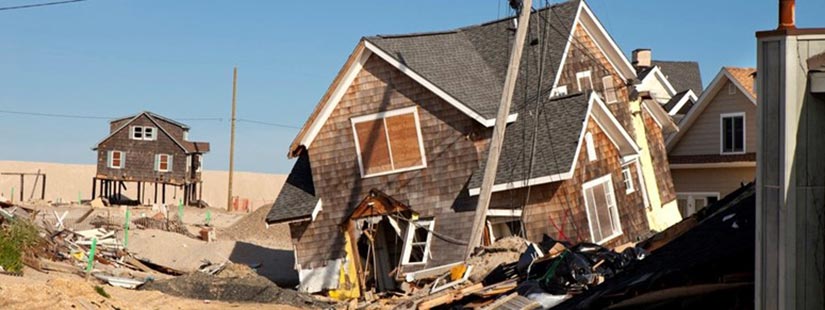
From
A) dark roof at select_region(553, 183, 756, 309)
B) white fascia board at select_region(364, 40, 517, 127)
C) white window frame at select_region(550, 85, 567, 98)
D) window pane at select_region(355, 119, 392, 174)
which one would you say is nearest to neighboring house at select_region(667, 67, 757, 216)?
white window frame at select_region(550, 85, 567, 98)

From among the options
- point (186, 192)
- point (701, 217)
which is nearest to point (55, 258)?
point (701, 217)

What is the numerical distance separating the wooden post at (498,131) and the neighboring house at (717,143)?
13204 mm

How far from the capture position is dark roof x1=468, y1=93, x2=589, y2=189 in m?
28.5

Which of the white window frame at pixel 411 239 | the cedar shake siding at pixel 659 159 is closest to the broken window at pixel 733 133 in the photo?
the cedar shake siding at pixel 659 159

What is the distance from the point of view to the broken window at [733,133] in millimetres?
38062

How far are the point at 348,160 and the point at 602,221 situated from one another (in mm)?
6383

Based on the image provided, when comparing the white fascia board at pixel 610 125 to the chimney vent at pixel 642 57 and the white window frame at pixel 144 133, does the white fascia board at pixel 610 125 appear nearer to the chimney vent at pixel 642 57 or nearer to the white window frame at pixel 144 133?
the chimney vent at pixel 642 57

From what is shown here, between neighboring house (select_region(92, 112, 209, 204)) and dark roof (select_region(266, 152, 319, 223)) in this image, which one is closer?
dark roof (select_region(266, 152, 319, 223))

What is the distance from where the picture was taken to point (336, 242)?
100 ft

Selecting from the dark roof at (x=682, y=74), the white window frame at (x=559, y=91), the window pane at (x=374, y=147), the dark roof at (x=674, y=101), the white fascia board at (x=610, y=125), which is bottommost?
the window pane at (x=374, y=147)

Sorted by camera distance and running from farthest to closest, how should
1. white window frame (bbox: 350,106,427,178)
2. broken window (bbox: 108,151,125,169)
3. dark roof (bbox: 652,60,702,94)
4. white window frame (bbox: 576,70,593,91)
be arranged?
1. broken window (bbox: 108,151,125,169)
2. dark roof (bbox: 652,60,702,94)
3. white window frame (bbox: 576,70,593,91)
4. white window frame (bbox: 350,106,427,178)

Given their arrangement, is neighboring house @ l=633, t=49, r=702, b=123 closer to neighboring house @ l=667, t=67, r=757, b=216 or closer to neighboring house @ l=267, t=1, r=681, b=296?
neighboring house @ l=667, t=67, r=757, b=216

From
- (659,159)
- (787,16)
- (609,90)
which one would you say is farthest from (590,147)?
(787,16)

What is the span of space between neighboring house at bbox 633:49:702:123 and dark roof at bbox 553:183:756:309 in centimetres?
2401
